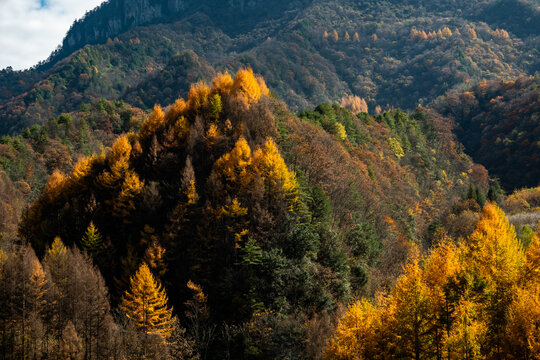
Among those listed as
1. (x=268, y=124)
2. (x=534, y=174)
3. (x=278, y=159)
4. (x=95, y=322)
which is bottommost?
(x=534, y=174)

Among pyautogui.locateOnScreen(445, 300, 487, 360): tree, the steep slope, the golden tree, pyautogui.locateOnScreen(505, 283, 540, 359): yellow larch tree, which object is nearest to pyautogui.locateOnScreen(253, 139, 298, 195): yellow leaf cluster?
the golden tree

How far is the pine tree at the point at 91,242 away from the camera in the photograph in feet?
191

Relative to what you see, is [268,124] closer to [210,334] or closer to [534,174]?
[210,334]

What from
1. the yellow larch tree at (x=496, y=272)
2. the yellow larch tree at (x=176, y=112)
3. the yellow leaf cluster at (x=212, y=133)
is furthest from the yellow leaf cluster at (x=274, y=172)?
the yellow larch tree at (x=176, y=112)

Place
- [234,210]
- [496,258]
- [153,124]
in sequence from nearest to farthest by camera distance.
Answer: [496,258], [234,210], [153,124]

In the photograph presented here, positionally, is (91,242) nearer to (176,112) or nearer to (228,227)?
(228,227)

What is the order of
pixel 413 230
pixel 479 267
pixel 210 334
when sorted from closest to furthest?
pixel 479 267 → pixel 210 334 → pixel 413 230

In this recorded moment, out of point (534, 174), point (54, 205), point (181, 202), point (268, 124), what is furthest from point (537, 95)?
point (54, 205)

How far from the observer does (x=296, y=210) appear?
51125 mm

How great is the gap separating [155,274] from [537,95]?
522ft

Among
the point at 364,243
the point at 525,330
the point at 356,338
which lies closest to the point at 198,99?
the point at 364,243

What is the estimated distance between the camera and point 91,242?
2303 inches

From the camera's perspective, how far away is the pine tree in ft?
191

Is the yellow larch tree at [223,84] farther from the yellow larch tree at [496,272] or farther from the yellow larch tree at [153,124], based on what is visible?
the yellow larch tree at [496,272]
